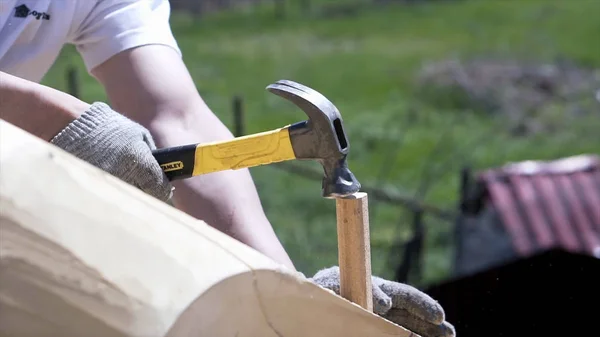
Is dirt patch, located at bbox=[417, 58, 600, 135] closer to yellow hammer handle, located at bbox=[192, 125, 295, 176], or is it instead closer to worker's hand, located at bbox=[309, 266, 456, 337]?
worker's hand, located at bbox=[309, 266, 456, 337]

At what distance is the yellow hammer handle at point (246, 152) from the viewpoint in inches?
56.4

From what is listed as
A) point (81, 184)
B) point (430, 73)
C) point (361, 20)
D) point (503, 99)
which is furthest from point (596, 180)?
point (361, 20)

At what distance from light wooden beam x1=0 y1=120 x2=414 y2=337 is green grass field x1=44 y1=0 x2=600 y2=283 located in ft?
15.3

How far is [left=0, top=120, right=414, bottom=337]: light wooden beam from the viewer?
1.01 meters

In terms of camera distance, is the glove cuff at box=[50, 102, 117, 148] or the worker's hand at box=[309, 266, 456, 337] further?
the worker's hand at box=[309, 266, 456, 337]

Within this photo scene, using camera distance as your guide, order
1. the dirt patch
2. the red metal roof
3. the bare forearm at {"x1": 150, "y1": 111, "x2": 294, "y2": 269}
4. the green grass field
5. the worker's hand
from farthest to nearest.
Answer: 1. the dirt patch
2. the green grass field
3. the red metal roof
4. the bare forearm at {"x1": 150, "y1": 111, "x2": 294, "y2": 269}
5. the worker's hand

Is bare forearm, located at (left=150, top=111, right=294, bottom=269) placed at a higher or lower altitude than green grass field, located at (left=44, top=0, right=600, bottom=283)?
higher

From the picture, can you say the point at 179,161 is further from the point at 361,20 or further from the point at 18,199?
the point at 361,20

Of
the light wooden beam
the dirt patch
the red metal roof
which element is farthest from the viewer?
the dirt patch

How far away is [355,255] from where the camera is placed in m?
1.34

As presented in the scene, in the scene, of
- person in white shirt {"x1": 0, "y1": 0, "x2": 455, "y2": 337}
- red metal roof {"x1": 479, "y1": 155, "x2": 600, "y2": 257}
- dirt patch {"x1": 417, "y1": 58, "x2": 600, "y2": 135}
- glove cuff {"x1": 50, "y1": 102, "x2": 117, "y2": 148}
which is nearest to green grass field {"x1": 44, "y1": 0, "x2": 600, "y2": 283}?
dirt patch {"x1": 417, "y1": 58, "x2": 600, "y2": 135}

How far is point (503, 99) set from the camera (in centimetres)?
1465

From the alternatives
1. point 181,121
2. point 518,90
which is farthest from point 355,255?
point 518,90

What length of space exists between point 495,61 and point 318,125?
15.5 meters
